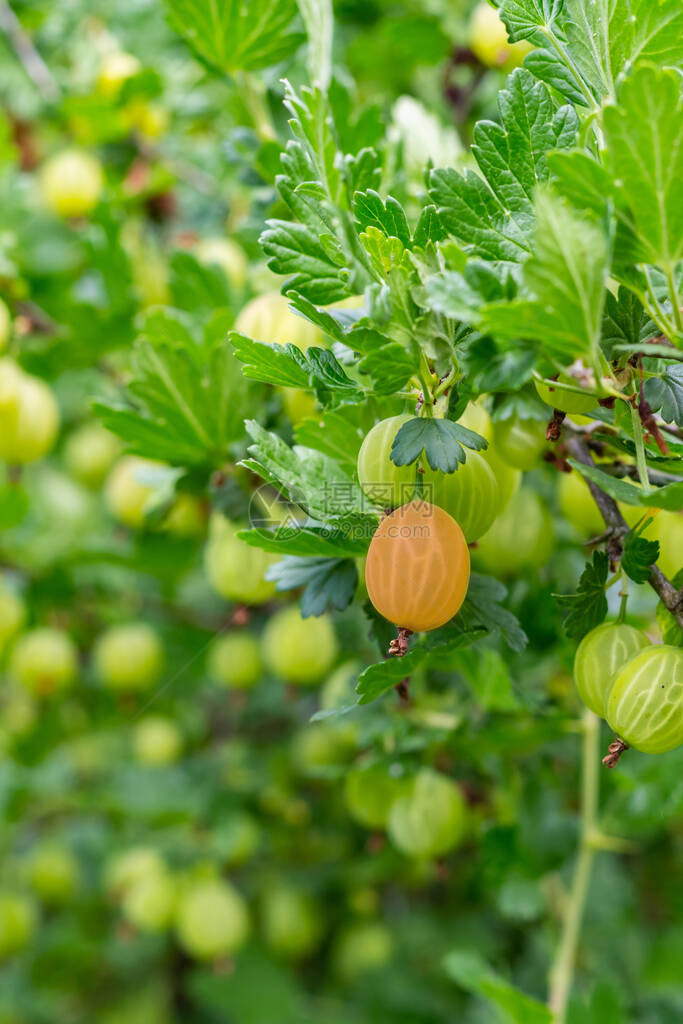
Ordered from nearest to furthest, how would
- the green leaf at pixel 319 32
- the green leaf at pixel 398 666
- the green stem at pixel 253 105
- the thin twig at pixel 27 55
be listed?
the green leaf at pixel 398 666, the green leaf at pixel 319 32, the green stem at pixel 253 105, the thin twig at pixel 27 55

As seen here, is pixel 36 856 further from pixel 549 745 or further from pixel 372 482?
pixel 372 482

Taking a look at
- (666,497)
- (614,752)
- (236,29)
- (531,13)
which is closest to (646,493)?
(666,497)

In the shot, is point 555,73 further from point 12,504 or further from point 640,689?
point 12,504

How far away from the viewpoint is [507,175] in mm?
390

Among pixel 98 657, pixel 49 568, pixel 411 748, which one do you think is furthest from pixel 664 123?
pixel 98 657

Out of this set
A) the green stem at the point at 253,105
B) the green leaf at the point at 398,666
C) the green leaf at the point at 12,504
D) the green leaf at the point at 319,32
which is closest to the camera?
the green leaf at the point at 398,666

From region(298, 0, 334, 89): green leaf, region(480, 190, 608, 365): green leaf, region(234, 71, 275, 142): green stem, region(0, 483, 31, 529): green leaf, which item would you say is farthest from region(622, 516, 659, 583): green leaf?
region(0, 483, 31, 529): green leaf

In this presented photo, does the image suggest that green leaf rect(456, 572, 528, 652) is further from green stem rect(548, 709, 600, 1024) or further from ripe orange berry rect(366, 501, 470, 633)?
green stem rect(548, 709, 600, 1024)

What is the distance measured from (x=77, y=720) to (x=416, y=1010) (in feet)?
2.38

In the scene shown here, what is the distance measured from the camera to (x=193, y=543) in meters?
1.00

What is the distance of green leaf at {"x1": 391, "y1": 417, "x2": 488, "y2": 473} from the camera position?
1.18ft

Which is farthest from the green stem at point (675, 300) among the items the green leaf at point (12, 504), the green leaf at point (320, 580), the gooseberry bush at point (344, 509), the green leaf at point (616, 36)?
the green leaf at point (12, 504)

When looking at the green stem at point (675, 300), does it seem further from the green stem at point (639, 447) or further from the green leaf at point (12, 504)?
the green leaf at point (12, 504)

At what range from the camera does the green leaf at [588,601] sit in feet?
1.38
